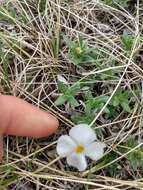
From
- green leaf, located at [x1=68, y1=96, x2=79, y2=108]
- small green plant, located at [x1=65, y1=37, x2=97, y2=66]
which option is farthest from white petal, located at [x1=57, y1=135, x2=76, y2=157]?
small green plant, located at [x1=65, y1=37, x2=97, y2=66]

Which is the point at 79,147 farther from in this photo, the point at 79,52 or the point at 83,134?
the point at 79,52

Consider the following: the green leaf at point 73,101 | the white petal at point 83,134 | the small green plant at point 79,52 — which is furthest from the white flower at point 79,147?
the small green plant at point 79,52

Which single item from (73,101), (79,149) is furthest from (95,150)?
(73,101)

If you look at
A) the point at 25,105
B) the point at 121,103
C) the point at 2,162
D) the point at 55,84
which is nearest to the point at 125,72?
the point at 121,103

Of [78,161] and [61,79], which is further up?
[61,79]

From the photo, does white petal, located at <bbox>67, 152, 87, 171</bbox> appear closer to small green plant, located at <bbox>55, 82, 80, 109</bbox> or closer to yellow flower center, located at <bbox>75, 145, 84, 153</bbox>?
yellow flower center, located at <bbox>75, 145, 84, 153</bbox>

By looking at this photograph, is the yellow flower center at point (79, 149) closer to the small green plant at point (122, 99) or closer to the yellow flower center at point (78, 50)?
the small green plant at point (122, 99)

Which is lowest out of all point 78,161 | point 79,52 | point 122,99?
point 78,161

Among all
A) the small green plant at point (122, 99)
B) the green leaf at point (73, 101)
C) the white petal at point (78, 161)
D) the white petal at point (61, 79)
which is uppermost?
the white petal at point (61, 79)
